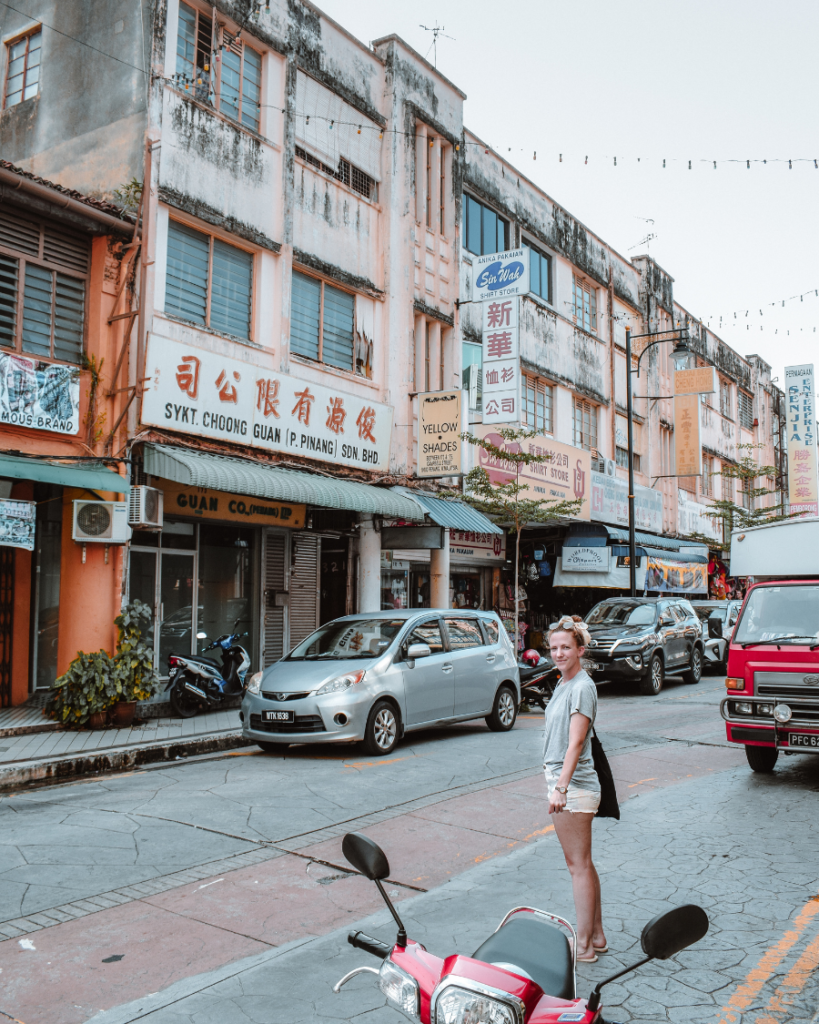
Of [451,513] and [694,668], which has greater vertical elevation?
[451,513]

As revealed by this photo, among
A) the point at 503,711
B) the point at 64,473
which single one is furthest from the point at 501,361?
the point at 64,473

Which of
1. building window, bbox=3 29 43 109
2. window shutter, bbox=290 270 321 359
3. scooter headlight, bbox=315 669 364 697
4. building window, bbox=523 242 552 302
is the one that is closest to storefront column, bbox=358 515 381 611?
window shutter, bbox=290 270 321 359

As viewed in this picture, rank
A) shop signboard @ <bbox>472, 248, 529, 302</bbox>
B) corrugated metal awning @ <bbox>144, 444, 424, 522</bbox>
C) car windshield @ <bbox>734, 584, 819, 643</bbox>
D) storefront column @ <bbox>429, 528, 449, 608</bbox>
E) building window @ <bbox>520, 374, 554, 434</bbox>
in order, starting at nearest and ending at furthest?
Answer: car windshield @ <bbox>734, 584, 819, 643</bbox>, corrugated metal awning @ <bbox>144, 444, 424, 522</bbox>, shop signboard @ <bbox>472, 248, 529, 302</bbox>, storefront column @ <bbox>429, 528, 449, 608</bbox>, building window @ <bbox>520, 374, 554, 434</bbox>

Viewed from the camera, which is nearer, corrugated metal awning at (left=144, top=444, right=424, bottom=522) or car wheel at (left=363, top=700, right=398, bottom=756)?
car wheel at (left=363, top=700, right=398, bottom=756)

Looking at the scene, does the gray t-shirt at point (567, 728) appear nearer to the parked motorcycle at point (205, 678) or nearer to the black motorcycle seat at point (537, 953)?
the black motorcycle seat at point (537, 953)

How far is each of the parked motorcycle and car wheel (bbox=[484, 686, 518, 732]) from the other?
404cm

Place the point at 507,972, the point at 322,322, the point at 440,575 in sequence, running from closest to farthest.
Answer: the point at 507,972
the point at 322,322
the point at 440,575

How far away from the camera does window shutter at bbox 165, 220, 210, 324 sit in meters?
13.9

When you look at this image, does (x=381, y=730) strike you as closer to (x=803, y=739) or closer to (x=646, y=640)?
(x=803, y=739)

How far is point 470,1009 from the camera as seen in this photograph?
7.04 ft

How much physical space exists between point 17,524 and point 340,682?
4484 mm

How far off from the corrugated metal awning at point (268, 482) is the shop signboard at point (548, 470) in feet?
15.6

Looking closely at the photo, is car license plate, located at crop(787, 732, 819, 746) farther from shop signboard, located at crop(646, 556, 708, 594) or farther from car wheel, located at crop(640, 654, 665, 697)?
shop signboard, located at crop(646, 556, 708, 594)

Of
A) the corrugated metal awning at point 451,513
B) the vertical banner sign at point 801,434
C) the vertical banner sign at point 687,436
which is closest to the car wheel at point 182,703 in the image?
the corrugated metal awning at point 451,513
